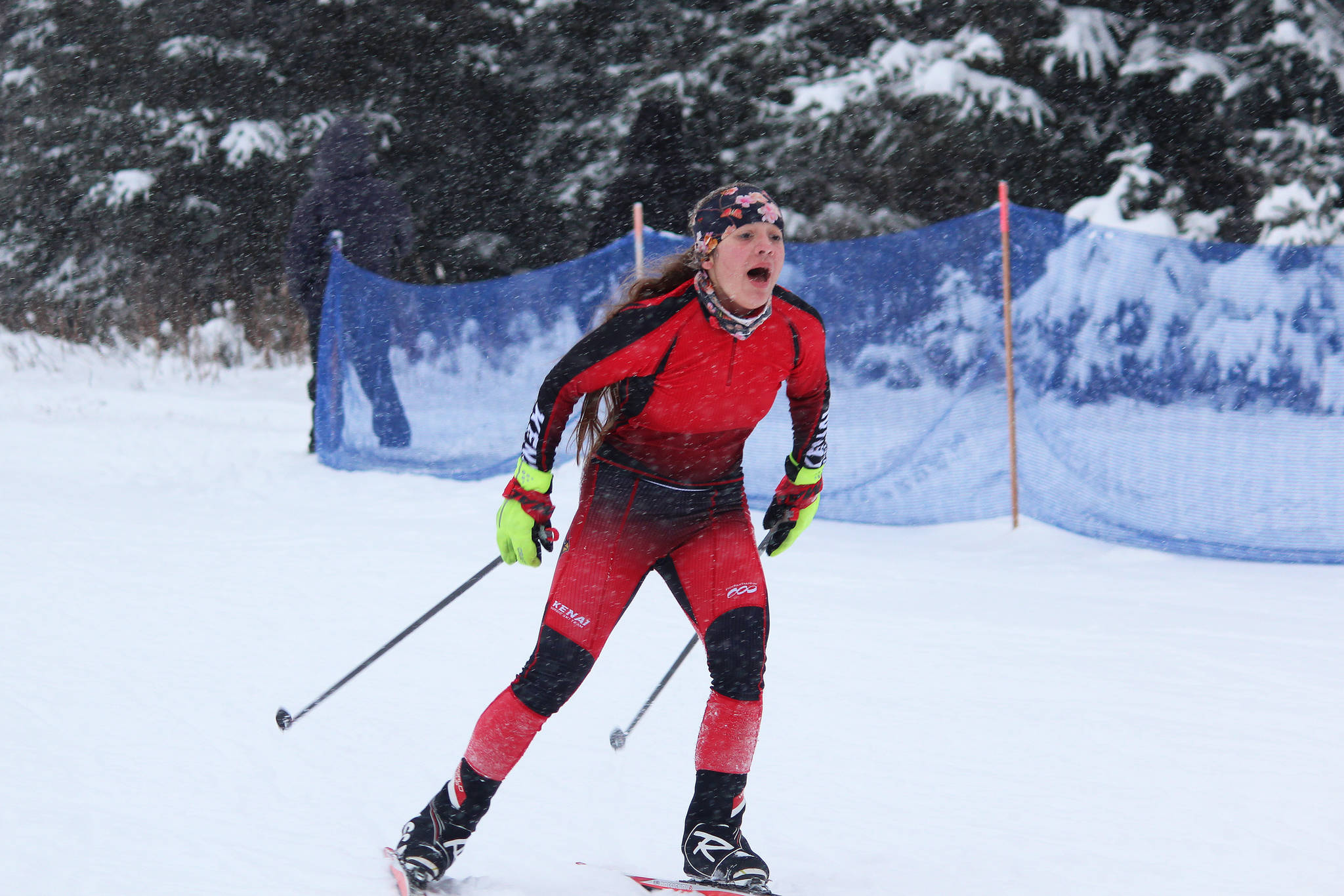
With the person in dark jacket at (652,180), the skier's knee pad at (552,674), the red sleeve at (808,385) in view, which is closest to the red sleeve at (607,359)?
the red sleeve at (808,385)

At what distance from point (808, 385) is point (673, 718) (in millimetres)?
1655

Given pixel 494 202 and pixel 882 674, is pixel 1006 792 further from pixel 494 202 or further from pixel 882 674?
pixel 494 202

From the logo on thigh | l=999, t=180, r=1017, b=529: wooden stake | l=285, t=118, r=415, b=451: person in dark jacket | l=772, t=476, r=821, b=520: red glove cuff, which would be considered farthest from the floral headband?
l=285, t=118, r=415, b=451: person in dark jacket

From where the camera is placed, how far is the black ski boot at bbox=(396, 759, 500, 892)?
283cm

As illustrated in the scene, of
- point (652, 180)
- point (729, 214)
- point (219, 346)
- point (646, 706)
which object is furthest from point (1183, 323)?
point (219, 346)

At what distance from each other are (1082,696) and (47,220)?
2344 centimetres

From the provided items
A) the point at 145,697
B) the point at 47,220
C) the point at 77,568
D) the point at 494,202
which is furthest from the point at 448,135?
the point at 145,697

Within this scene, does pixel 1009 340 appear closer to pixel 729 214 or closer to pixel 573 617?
pixel 729 214

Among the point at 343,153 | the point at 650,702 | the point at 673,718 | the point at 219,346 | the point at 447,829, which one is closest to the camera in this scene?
the point at 447,829

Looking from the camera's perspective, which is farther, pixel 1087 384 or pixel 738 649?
pixel 1087 384

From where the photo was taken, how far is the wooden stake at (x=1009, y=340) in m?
6.87

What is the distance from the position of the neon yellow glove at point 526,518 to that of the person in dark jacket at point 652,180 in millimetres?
9166

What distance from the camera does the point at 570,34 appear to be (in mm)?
19766

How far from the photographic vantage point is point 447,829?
2867 millimetres
